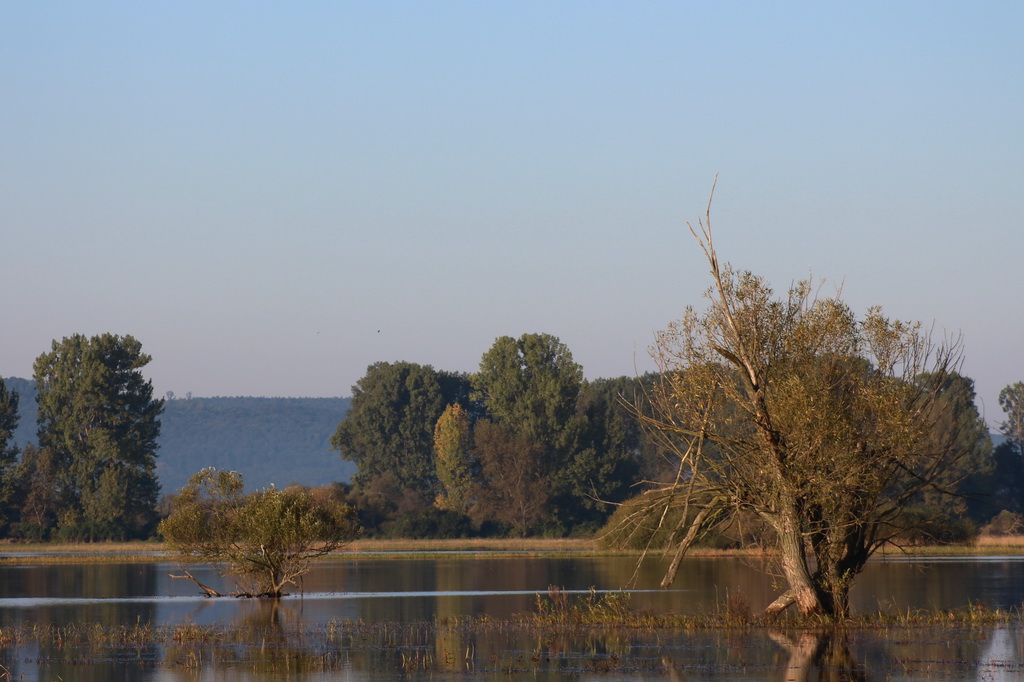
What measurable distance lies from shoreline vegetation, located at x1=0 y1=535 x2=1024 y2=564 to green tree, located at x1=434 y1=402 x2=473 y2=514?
13.6 metres

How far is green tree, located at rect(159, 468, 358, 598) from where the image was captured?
43062 mm

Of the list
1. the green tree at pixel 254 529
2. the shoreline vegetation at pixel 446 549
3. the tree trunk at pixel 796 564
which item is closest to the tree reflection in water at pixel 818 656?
the tree trunk at pixel 796 564

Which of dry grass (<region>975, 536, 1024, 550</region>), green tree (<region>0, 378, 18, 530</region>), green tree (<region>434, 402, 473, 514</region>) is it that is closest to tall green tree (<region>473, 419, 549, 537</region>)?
green tree (<region>434, 402, 473, 514</region>)

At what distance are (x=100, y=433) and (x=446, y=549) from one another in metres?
29.6

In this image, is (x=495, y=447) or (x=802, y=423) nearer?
(x=802, y=423)

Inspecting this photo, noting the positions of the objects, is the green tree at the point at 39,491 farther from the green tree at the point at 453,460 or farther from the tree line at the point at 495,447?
the green tree at the point at 453,460

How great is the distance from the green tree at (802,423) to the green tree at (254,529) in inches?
565

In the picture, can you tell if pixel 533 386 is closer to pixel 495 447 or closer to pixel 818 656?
pixel 495 447

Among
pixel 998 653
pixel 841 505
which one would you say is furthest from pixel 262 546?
pixel 998 653

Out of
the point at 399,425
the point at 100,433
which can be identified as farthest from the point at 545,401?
the point at 100,433

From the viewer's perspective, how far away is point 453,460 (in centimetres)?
11950

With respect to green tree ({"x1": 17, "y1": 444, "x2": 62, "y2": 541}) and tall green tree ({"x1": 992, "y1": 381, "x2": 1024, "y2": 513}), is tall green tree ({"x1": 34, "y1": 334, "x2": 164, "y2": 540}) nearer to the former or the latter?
green tree ({"x1": 17, "y1": 444, "x2": 62, "y2": 541})

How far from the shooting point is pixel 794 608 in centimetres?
3616

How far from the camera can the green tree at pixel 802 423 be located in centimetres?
3142
